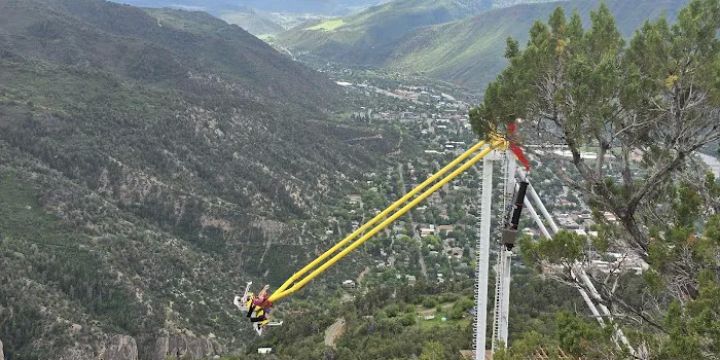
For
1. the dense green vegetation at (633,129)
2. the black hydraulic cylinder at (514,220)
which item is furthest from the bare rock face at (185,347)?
the dense green vegetation at (633,129)

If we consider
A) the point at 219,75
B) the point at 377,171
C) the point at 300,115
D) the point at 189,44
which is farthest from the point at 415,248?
the point at 189,44

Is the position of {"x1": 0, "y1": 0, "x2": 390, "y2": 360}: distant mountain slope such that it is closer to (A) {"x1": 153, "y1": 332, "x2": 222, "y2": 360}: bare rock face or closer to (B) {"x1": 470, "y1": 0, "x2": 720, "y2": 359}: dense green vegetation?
(A) {"x1": 153, "y1": 332, "x2": 222, "y2": 360}: bare rock face

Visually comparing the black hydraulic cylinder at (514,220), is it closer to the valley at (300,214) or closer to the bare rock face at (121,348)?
the valley at (300,214)

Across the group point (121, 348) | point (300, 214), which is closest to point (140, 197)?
point (300, 214)

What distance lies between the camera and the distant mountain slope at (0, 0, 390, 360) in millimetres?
52906

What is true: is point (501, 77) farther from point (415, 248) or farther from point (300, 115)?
point (300, 115)

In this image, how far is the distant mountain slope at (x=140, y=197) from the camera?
52906 millimetres

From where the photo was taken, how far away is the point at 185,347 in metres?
54.3

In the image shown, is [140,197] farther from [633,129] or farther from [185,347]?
[633,129]

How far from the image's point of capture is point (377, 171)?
11731cm

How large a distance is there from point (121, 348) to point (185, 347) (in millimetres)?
5348

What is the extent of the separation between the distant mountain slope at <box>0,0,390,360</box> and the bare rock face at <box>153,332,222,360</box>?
3.6 inches

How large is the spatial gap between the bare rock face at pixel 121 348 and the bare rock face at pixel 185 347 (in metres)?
2.35

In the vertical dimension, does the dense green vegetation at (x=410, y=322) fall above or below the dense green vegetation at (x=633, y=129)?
below
